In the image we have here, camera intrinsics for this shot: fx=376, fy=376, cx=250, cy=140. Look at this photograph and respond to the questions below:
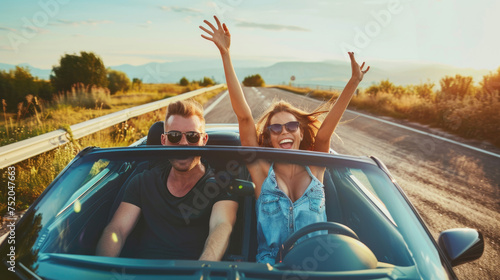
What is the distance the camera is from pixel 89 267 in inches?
63.4

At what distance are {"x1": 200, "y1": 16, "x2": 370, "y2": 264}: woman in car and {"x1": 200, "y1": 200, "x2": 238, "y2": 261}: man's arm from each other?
18 centimetres

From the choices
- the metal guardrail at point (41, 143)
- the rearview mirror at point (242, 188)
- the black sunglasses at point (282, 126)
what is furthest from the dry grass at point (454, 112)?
the rearview mirror at point (242, 188)

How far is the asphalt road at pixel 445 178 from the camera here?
441cm

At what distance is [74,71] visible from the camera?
85.1 feet

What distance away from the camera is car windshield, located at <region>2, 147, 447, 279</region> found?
1.65 meters

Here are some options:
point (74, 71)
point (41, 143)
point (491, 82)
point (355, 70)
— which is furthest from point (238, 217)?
point (74, 71)

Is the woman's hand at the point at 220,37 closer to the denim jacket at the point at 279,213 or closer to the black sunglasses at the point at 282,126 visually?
the black sunglasses at the point at 282,126

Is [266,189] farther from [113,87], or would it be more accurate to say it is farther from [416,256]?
[113,87]

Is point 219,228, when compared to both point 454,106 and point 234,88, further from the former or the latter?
point 454,106

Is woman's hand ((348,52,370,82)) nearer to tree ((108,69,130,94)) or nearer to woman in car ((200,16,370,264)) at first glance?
woman in car ((200,16,370,264))

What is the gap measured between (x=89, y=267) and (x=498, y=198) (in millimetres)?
6201

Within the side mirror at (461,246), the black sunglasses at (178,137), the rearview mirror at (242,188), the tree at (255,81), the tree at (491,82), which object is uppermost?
the tree at (491,82)

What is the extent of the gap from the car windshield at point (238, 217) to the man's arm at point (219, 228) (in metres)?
0.08

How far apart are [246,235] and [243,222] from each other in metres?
0.09
